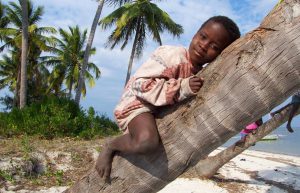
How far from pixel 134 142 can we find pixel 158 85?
335 millimetres

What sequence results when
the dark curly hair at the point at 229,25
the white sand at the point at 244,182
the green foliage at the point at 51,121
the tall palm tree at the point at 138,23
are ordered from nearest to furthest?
the dark curly hair at the point at 229,25 < the white sand at the point at 244,182 < the green foliage at the point at 51,121 < the tall palm tree at the point at 138,23

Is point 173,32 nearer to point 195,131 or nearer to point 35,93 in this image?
point 35,93

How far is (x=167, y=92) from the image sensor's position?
76.9 inches

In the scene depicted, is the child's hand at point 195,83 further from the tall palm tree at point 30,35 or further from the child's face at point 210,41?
the tall palm tree at point 30,35

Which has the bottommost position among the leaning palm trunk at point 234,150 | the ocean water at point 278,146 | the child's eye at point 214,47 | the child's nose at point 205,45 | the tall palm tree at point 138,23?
the ocean water at point 278,146

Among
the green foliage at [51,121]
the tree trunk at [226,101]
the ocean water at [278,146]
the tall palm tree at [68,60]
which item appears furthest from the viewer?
the ocean water at [278,146]

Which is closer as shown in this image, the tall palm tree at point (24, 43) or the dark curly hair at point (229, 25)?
the dark curly hair at point (229, 25)

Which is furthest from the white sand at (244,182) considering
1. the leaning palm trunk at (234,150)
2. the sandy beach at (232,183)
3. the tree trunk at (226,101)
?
the tree trunk at (226,101)

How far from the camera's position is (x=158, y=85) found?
2.01 meters

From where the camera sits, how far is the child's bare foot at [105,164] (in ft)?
6.90

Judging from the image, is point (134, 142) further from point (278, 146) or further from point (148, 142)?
point (278, 146)

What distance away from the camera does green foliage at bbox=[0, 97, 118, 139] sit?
11656mm

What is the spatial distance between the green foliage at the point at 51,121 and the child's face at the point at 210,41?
10.2 meters

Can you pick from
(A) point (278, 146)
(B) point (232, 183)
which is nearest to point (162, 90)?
(B) point (232, 183)
